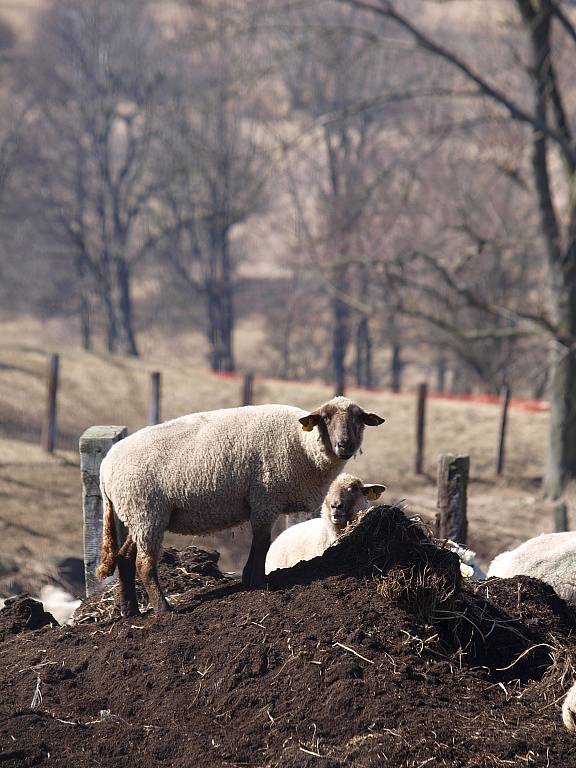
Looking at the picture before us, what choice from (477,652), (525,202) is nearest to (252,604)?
(477,652)

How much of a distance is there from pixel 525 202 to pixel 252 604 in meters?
30.6

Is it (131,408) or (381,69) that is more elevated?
(381,69)

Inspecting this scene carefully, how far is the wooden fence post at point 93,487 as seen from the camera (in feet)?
24.0

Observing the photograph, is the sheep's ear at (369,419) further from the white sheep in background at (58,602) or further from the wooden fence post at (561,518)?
the wooden fence post at (561,518)

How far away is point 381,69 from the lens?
37375 millimetres

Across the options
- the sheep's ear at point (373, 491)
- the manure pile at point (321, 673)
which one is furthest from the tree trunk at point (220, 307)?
the manure pile at point (321, 673)

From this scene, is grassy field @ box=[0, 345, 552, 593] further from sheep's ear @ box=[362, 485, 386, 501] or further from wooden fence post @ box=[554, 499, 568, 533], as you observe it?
sheep's ear @ box=[362, 485, 386, 501]

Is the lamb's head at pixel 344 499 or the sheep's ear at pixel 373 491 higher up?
the sheep's ear at pixel 373 491

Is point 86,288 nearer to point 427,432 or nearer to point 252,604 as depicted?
point 427,432

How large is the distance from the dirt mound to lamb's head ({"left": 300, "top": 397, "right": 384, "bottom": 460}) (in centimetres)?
226

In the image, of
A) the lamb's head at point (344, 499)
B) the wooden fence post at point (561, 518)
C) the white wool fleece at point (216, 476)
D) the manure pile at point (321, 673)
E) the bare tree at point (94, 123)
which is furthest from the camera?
the bare tree at point (94, 123)

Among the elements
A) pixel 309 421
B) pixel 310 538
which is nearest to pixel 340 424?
pixel 309 421

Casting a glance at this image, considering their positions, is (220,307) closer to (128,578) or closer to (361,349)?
(361,349)

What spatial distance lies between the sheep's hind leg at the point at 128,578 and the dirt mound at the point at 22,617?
2.42ft
